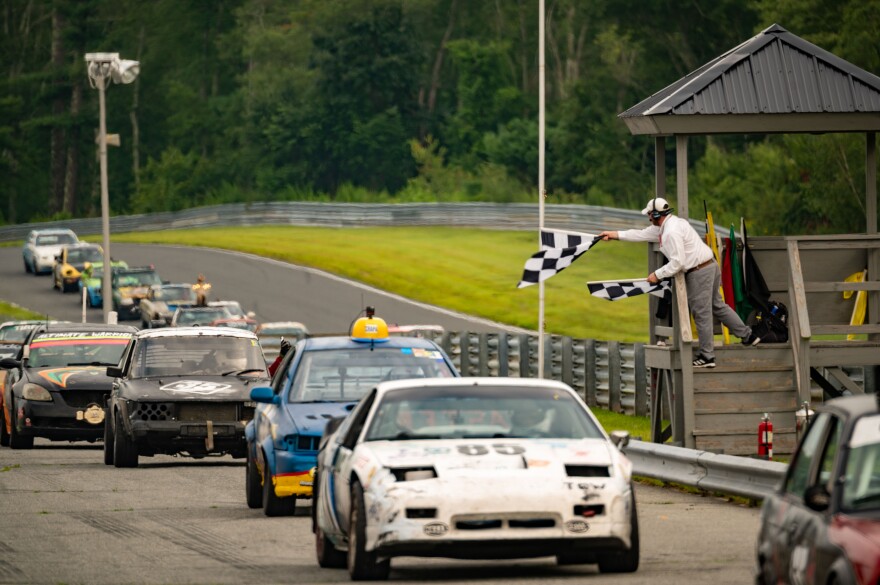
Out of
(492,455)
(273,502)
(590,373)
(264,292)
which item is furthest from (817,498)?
(264,292)

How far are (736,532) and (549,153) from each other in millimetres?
87996

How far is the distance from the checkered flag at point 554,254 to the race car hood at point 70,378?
571cm

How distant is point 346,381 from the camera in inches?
669

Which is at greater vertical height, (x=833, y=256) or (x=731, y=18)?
(x=731, y=18)

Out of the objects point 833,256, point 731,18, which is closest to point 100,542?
point 833,256

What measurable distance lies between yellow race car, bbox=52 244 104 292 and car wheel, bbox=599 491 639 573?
56.2 meters

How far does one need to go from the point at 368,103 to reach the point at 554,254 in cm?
9489

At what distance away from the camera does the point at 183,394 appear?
21609 mm

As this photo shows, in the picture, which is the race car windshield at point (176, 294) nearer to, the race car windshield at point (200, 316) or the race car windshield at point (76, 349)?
the race car windshield at point (200, 316)

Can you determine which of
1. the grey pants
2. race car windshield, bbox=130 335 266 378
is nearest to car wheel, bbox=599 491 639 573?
the grey pants

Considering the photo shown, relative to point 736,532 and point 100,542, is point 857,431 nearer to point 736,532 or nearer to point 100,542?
point 736,532

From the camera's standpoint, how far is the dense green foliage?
89250mm

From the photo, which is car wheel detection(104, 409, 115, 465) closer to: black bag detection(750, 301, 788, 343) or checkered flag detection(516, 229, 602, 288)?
checkered flag detection(516, 229, 602, 288)

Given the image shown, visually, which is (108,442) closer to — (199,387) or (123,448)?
(123,448)
